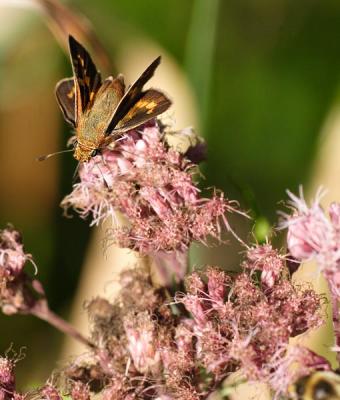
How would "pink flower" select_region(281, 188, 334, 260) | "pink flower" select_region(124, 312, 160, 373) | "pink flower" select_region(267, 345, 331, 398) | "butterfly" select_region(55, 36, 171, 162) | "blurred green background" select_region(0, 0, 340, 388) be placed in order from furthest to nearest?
"blurred green background" select_region(0, 0, 340, 388) < "butterfly" select_region(55, 36, 171, 162) < "pink flower" select_region(124, 312, 160, 373) < "pink flower" select_region(281, 188, 334, 260) < "pink flower" select_region(267, 345, 331, 398)

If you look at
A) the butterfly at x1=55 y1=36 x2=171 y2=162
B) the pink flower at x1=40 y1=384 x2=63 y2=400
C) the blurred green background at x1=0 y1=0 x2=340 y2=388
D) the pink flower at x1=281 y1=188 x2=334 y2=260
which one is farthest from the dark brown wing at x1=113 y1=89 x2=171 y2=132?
the blurred green background at x1=0 y1=0 x2=340 y2=388

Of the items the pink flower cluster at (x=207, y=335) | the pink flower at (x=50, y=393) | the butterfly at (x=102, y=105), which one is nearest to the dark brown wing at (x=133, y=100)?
the butterfly at (x=102, y=105)

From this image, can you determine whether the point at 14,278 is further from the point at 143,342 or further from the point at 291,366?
the point at 291,366

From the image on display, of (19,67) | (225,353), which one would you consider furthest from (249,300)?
A: (19,67)

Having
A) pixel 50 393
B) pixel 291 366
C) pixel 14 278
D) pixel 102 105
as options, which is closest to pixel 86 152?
pixel 102 105

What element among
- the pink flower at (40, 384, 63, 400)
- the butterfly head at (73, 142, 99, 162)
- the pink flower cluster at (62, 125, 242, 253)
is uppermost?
the butterfly head at (73, 142, 99, 162)

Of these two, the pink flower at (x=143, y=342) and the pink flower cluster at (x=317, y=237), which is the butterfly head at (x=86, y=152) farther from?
→ the pink flower cluster at (x=317, y=237)

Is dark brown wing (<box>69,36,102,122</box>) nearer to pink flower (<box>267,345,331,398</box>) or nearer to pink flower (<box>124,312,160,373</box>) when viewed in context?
pink flower (<box>124,312,160,373</box>)

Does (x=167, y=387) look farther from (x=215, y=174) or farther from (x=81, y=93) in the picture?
(x=215, y=174)
